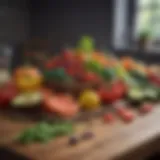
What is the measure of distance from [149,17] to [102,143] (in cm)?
153

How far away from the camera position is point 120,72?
123 cm

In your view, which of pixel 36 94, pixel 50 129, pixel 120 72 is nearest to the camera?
pixel 50 129

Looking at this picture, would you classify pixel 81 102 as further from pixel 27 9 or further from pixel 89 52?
pixel 27 9

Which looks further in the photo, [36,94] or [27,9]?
[27,9]

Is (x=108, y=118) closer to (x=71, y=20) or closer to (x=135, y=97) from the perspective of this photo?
(x=135, y=97)

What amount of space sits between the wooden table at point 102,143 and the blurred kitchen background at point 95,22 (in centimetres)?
115

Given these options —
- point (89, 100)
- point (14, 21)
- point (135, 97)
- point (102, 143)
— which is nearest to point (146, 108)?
point (135, 97)

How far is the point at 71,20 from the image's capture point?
2.21 meters

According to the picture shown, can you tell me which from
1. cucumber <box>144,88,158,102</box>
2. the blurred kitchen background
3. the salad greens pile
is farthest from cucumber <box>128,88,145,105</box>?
the blurred kitchen background

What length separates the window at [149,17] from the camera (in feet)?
7.14

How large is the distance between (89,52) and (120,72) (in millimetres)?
123

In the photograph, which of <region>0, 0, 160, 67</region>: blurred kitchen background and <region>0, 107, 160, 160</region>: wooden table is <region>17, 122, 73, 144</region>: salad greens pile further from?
<region>0, 0, 160, 67</region>: blurred kitchen background

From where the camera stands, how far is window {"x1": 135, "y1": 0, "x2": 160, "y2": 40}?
218cm

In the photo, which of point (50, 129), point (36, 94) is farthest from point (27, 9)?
point (50, 129)
